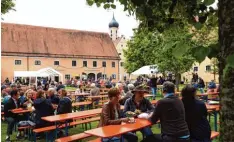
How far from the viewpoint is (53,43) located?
169 ft

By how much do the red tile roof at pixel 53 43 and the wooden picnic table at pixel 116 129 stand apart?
1694 inches

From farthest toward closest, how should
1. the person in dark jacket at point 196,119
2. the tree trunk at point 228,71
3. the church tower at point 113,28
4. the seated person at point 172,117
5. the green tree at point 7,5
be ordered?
the church tower at point 113,28
the green tree at point 7,5
the person in dark jacket at point 196,119
the seated person at point 172,117
the tree trunk at point 228,71

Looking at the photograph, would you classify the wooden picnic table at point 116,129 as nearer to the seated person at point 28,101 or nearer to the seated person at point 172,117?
the seated person at point 172,117

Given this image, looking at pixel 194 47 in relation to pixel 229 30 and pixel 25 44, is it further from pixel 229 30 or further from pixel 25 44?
pixel 25 44

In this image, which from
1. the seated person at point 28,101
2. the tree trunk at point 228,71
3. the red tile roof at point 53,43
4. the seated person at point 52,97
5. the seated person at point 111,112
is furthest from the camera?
the red tile roof at point 53,43

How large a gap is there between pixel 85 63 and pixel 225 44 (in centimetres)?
5250

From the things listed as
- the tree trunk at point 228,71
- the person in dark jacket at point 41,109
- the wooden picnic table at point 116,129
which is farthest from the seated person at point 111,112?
the tree trunk at point 228,71

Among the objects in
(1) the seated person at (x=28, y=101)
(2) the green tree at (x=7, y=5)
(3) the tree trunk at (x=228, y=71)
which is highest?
(2) the green tree at (x=7, y=5)

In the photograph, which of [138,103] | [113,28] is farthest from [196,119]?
[113,28]

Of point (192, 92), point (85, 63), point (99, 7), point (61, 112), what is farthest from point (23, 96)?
point (85, 63)

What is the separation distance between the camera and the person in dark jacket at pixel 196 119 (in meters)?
5.04

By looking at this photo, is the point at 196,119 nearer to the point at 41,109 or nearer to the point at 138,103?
the point at 138,103

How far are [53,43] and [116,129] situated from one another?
48.0m

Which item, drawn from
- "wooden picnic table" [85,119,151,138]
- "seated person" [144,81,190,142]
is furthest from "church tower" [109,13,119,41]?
"seated person" [144,81,190,142]
